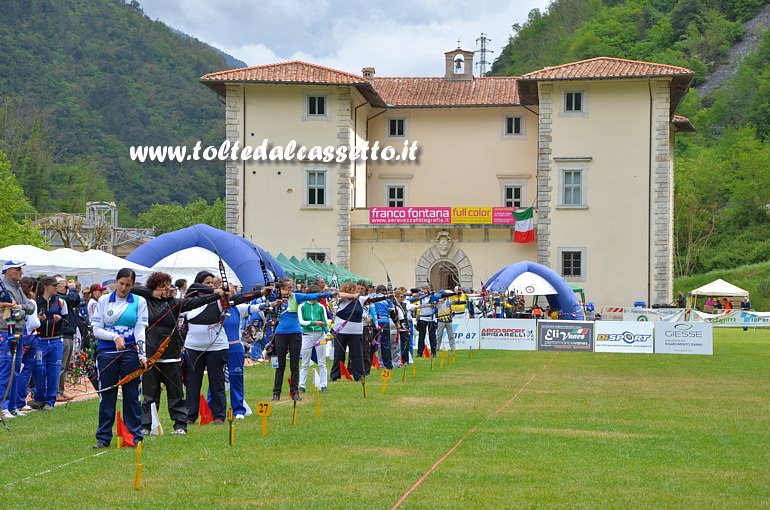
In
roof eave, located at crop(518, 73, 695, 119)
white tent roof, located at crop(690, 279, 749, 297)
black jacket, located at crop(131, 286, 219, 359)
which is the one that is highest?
roof eave, located at crop(518, 73, 695, 119)

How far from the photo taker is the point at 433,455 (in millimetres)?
12820

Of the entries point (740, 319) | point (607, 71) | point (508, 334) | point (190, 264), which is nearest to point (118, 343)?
point (190, 264)

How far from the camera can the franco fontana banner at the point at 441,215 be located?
58406mm

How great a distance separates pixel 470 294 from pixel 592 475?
25.8 meters

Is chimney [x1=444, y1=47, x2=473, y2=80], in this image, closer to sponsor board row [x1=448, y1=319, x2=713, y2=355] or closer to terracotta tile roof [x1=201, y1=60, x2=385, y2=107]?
terracotta tile roof [x1=201, y1=60, x2=385, y2=107]

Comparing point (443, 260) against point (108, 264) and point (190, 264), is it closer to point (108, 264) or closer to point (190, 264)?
point (190, 264)

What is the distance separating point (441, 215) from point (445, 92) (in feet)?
27.6

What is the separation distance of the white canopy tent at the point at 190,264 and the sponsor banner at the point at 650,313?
69.5ft

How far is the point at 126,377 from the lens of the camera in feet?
42.9

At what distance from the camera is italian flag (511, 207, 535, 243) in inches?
2261

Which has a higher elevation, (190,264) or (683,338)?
(190,264)

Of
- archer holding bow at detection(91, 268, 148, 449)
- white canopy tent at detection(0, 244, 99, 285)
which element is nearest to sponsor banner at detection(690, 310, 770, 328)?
white canopy tent at detection(0, 244, 99, 285)

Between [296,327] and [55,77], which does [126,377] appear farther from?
[55,77]

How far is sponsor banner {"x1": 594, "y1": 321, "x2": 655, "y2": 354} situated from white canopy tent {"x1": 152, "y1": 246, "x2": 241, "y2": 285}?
36.1 feet
